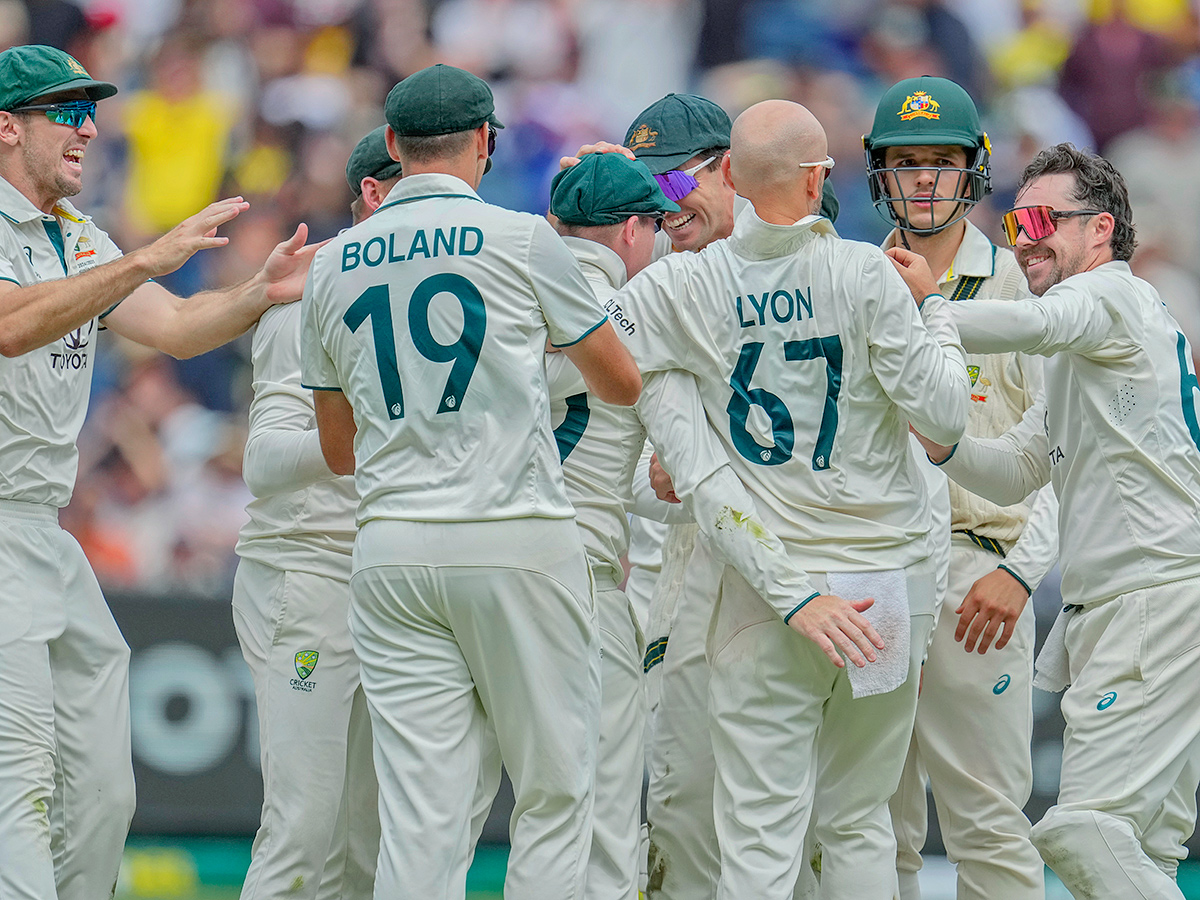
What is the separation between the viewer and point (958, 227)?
17.4ft

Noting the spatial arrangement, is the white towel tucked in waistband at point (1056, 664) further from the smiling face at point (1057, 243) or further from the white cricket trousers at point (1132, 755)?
the smiling face at point (1057, 243)

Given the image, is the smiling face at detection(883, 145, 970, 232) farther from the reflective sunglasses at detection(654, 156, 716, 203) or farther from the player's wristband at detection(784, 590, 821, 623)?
the player's wristband at detection(784, 590, 821, 623)

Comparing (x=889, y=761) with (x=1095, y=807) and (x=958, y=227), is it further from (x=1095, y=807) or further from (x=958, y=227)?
(x=958, y=227)

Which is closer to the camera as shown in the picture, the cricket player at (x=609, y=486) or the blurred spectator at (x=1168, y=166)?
the cricket player at (x=609, y=486)

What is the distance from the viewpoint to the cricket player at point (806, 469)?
4039mm

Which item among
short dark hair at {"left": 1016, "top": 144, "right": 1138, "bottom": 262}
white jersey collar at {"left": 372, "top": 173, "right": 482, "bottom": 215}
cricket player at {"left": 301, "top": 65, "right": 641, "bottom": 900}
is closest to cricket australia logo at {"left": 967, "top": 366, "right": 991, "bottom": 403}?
short dark hair at {"left": 1016, "top": 144, "right": 1138, "bottom": 262}

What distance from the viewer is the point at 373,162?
16.3 ft

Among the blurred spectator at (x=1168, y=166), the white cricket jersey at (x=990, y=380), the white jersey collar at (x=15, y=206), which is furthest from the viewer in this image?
the blurred spectator at (x=1168, y=166)

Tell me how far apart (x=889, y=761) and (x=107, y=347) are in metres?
5.87

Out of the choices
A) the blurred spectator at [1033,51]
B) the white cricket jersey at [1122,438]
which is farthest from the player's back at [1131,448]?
the blurred spectator at [1033,51]

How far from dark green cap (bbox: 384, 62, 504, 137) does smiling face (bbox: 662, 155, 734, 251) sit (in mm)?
1464

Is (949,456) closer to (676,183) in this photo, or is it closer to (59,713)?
(676,183)

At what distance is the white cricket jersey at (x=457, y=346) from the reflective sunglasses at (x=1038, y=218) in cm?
164

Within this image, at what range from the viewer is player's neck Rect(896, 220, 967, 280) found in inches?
207
